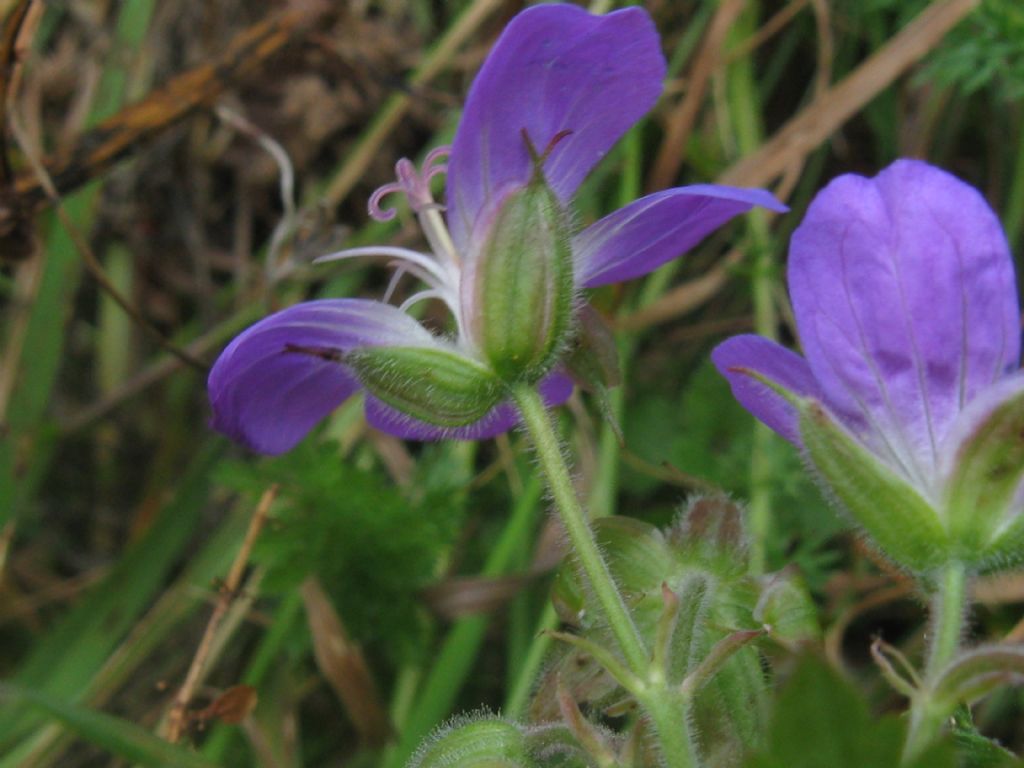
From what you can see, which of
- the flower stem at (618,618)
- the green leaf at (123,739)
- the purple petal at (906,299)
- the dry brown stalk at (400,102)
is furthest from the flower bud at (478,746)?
the dry brown stalk at (400,102)

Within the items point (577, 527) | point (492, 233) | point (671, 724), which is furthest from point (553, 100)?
point (671, 724)

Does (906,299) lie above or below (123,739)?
above

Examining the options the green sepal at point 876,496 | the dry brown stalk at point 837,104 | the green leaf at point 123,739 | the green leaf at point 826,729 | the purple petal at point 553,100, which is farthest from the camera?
the dry brown stalk at point 837,104

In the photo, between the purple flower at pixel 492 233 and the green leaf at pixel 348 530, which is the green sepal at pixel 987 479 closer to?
the purple flower at pixel 492 233

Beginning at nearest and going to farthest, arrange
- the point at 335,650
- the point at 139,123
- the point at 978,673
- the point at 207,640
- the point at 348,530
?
the point at 978,673, the point at 207,640, the point at 348,530, the point at 335,650, the point at 139,123

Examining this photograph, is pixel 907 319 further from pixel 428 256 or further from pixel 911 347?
pixel 428 256

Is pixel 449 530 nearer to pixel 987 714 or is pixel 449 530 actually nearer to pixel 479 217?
pixel 479 217
